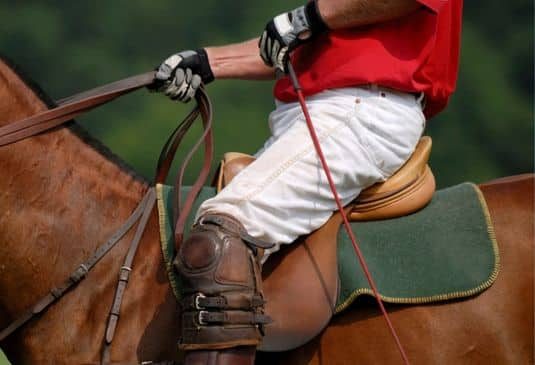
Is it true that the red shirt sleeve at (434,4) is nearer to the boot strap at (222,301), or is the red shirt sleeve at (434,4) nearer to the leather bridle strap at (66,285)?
the boot strap at (222,301)

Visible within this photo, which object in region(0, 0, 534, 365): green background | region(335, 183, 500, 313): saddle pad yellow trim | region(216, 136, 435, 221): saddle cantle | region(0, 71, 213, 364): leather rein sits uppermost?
region(0, 71, 213, 364): leather rein

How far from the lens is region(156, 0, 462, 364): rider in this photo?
320 cm

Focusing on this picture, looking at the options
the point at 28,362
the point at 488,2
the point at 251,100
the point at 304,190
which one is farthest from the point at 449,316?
the point at 488,2

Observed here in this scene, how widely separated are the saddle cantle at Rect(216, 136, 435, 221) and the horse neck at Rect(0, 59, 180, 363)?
0.33 meters

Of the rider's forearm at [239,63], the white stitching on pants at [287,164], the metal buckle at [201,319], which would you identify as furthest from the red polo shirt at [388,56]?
the metal buckle at [201,319]

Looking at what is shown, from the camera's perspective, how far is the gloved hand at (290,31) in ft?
11.7

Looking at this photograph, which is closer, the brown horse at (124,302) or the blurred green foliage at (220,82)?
the brown horse at (124,302)

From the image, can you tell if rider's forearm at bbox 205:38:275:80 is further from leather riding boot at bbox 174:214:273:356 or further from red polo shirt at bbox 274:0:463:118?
leather riding boot at bbox 174:214:273:356

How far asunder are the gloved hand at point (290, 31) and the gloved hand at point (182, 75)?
0.41 metres

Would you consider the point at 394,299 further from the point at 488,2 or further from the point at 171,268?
the point at 488,2

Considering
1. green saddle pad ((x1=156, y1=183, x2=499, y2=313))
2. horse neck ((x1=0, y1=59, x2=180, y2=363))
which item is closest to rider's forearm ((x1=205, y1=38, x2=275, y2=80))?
green saddle pad ((x1=156, y1=183, x2=499, y2=313))

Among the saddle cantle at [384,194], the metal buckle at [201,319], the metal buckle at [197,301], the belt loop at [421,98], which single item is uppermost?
the metal buckle at [197,301]

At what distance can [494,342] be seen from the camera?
348 cm

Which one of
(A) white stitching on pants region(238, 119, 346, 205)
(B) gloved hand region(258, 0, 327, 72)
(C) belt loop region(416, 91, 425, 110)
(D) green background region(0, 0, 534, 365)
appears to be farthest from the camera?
(D) green background region(0, 0, 534, 365)
